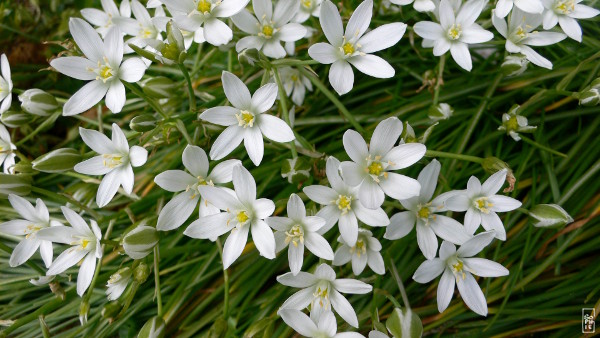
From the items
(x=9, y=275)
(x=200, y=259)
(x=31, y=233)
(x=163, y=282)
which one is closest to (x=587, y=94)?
(x=200, y=259)

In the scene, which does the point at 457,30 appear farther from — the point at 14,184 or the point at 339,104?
the point at 14,184

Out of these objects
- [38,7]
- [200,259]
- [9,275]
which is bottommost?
[9,275]

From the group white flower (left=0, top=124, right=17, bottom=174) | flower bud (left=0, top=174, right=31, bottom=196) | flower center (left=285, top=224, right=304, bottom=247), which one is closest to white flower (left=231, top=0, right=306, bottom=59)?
flower center (left=285, top=224, right=304, bottom=247)

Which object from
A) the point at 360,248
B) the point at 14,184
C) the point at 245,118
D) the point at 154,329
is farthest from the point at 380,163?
the point at 14,184

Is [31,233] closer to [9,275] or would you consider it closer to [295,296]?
[9,275]

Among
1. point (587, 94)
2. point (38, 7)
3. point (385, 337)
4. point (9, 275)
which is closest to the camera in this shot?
point (385, 337)

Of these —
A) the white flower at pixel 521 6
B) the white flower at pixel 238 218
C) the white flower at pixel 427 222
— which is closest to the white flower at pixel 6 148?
the white flower at pixel 238 218

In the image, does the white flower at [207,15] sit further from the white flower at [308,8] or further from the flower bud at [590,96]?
the flower bud at [590,96]

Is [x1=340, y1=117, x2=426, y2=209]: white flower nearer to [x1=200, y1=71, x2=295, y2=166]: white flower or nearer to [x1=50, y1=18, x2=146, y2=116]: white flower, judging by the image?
[x1=200, y1=71, x2=295, y2=166]: white flower
